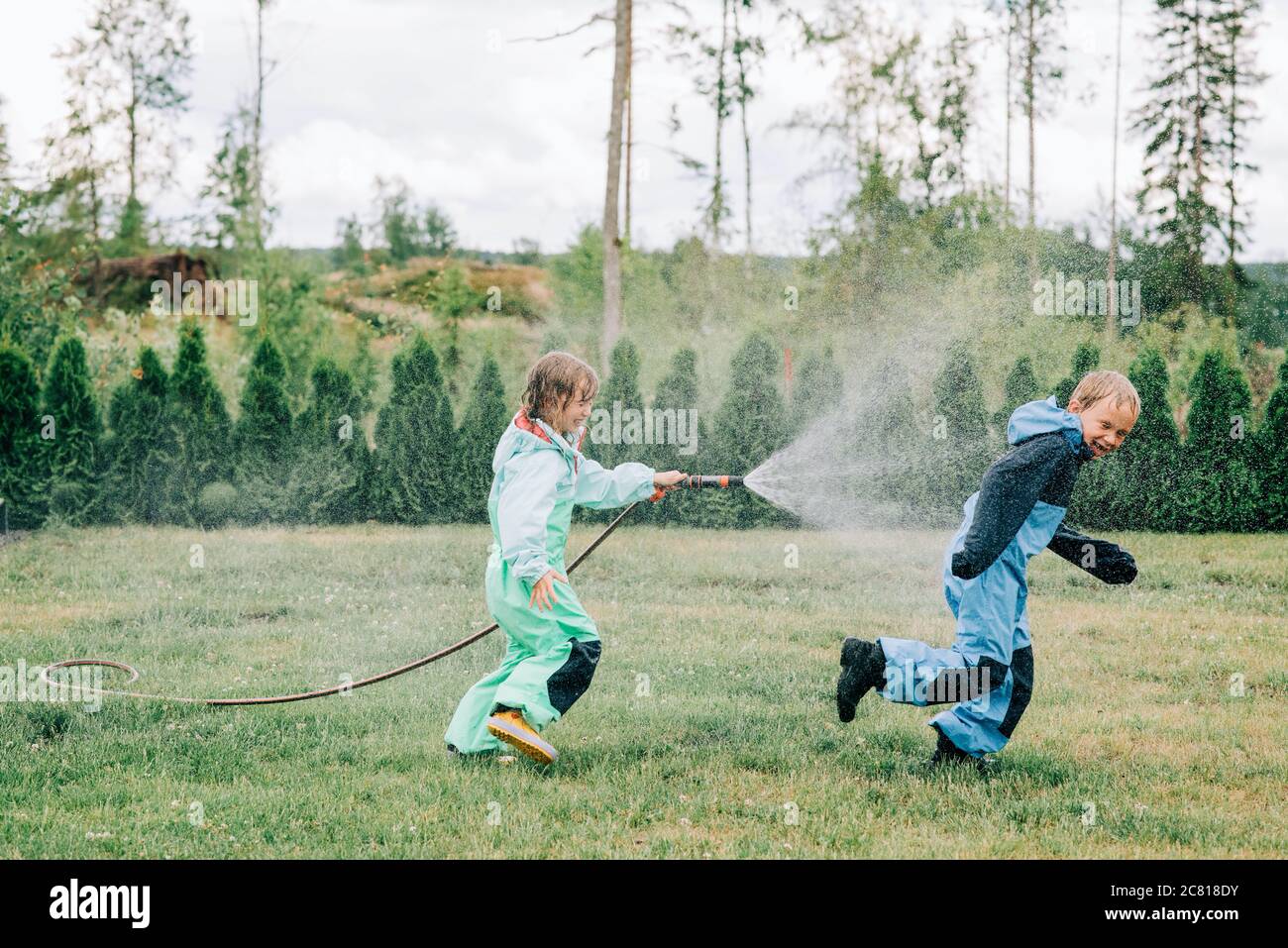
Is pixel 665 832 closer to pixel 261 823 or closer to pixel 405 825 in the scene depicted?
pixel 405 825

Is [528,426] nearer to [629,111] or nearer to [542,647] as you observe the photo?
[542,647]

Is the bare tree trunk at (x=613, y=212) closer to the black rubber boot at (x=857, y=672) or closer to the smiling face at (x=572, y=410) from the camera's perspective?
the smiling face at (x=572, y=410)

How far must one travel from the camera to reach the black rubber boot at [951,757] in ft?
16.5

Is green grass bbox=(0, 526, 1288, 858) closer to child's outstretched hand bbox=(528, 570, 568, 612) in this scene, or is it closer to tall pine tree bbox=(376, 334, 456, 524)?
child's outstretched hand bbox=(528, 570, 568, 612)

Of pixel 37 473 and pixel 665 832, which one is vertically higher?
pixel 37 473

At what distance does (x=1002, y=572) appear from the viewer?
4758mm

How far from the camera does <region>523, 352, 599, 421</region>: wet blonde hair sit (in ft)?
16.5

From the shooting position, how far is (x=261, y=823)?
14.5 feet

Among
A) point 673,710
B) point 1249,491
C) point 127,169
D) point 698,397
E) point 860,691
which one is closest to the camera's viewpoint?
point 860,691

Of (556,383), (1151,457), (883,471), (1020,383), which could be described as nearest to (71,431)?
(883,471)

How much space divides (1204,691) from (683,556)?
4.78 meters

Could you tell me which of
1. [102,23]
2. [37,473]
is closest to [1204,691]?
[37,473]

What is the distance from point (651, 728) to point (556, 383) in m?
1.80

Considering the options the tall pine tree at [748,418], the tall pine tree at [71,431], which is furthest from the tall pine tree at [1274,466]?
the tall pine tree at [71,431]
